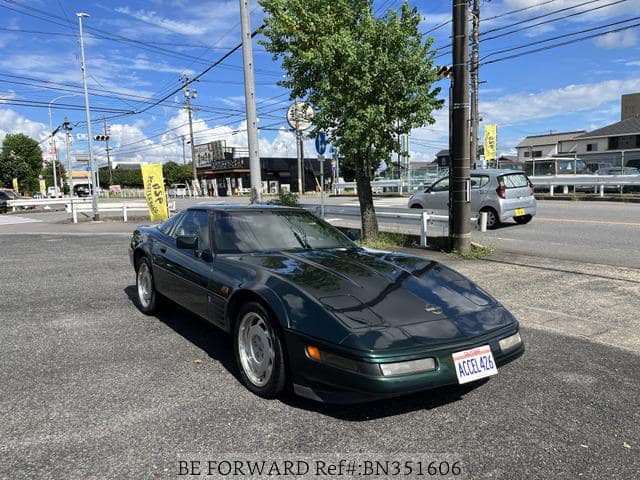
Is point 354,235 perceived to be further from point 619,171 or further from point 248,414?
point 619,171

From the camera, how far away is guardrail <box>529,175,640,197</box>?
66.2 ft

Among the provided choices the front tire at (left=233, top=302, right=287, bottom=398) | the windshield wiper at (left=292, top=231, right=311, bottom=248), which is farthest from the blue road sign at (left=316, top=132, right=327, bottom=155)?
the front tire at (left=233, top=302, right=287, bottom=398)

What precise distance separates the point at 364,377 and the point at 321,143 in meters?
7.81

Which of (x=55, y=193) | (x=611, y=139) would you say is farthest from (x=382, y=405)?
(x=55, y=193)

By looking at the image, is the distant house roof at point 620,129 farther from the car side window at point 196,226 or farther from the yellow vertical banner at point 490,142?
the car side window at point 196,226

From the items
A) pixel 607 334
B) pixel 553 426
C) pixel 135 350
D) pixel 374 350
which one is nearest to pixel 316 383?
pixel 374 350

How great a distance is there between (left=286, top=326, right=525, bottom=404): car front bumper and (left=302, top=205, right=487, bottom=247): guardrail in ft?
20.2

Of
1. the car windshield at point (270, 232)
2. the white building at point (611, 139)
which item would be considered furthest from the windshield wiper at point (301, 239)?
the white building at point (611, 139)

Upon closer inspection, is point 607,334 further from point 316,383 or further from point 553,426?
point 316,383

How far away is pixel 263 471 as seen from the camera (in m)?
2.48

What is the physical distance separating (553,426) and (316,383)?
4.82 ft

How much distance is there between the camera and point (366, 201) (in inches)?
407

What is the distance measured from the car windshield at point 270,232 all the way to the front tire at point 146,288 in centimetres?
135

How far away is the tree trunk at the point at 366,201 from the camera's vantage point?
10.2 meters
